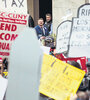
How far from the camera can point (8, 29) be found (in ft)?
17.2

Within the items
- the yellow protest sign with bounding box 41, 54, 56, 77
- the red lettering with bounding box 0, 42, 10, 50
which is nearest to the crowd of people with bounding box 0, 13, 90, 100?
the yellow protest sign with bounding box 41, 54, 56, 77

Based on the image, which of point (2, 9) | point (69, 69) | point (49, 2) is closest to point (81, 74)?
point (69, 69)

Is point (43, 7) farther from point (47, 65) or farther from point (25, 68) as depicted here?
point (25, 68)

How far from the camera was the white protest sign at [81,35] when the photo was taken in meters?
4.60

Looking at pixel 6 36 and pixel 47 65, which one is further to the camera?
pixel 6 36

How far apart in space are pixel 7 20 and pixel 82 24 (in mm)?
1241

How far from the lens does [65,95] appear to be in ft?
10.6

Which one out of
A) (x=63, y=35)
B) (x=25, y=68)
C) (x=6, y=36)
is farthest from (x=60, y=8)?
(x=25, y=68)

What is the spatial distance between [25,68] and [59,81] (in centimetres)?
86

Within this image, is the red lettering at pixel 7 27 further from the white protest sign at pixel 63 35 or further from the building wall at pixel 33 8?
the building wall at pixel 33 8

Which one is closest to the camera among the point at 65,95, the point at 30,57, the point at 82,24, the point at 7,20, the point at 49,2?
the point at 30,57

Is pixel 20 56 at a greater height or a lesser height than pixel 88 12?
lesser

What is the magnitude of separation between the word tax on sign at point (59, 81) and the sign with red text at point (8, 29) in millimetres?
1767

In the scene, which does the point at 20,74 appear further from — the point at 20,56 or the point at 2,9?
the point at 2,9
